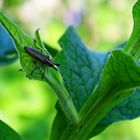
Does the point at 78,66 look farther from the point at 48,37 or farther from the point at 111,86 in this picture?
the point at 48,37

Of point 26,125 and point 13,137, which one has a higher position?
point 13,137

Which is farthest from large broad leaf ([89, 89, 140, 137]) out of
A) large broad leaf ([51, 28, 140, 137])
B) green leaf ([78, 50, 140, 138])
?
green leaf ([78, 50, 140, 138])

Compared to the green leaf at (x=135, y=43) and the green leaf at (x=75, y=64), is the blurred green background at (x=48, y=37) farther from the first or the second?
the green leaf at (x=135, y=43)

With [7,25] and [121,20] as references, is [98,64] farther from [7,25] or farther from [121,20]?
[121,20]

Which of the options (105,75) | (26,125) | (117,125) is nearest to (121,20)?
(117,125)

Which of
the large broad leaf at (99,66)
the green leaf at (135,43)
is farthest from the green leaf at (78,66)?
the green leaf at (135,43)

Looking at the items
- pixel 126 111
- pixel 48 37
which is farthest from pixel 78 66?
pixel 48 37

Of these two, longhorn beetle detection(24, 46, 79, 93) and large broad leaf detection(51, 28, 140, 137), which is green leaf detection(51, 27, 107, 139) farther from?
longhorn beetle detection(24, 46, 79, 93)
